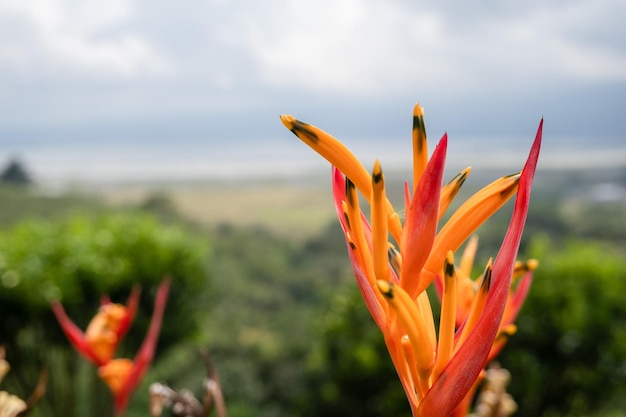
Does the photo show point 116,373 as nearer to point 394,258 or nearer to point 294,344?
point 394,258

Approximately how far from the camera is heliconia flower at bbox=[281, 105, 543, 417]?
1.24ft

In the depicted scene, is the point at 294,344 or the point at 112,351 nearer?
the point at 112,351

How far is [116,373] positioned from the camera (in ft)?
3.36

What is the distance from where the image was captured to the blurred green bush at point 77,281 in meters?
3.30

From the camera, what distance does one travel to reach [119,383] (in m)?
1.03

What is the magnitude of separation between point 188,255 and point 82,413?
1503mm

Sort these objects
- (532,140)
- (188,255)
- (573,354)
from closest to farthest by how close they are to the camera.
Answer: (532,140) → (573,354) → (188,255)

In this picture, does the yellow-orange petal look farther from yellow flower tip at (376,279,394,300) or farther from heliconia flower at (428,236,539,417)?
heliconia flower at (428,236,539,417)

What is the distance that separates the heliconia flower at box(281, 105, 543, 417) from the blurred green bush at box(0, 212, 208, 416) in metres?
3.11

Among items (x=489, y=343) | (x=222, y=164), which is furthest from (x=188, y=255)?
(x=222, y=164)

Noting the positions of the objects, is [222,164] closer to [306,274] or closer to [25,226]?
[306,274]

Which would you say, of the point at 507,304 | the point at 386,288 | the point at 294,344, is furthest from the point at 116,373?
the point at 294,344

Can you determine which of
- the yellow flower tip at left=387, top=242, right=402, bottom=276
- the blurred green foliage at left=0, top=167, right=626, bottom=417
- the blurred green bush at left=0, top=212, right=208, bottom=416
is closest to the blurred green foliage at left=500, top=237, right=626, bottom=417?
the blurred green foliage at left=0, top=167, right=626, bottom=417

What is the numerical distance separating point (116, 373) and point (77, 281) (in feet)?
8.45
